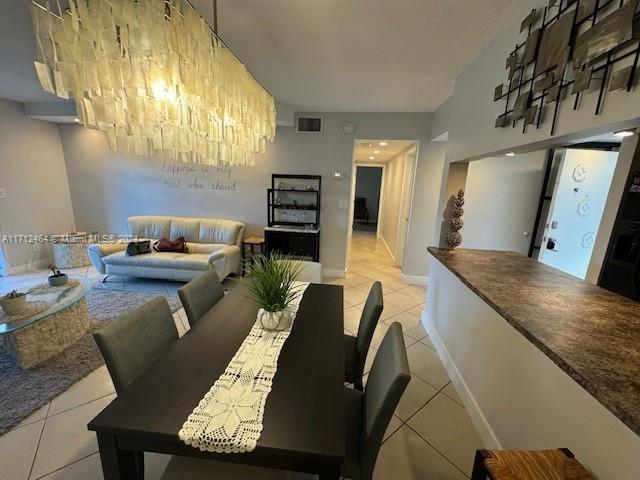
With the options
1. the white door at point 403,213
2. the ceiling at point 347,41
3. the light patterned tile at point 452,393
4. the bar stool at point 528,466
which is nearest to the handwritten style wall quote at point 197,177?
the ceiling at point 347,41

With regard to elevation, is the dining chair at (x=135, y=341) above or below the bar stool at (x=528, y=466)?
above

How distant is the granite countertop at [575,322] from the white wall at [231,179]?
2452mm

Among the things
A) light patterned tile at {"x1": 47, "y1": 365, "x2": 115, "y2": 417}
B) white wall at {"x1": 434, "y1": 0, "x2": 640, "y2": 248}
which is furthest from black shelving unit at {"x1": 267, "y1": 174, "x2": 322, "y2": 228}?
light patterned tile at {"x1": 47, "y1": 365, "x2": 115, "y2": 417}

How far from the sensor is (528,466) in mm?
823

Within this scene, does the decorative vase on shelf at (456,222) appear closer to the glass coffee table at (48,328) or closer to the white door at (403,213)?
the white door at (403,213)

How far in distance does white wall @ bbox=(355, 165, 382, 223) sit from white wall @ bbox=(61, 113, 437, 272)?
706 centimetres

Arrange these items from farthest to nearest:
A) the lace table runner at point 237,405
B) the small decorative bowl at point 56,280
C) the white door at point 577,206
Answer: the white door at point 577,206 → the small decorative bowl at point 56,280 → the lace table runner at point 237,405

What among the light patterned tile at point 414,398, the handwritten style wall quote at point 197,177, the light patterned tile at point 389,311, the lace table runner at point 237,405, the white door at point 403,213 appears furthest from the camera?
the white door at point 403,213

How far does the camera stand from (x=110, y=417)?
842 millimetres

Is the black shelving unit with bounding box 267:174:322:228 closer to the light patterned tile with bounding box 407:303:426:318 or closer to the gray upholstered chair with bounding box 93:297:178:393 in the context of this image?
the light patterned tile with bounding box 407:303:426:318

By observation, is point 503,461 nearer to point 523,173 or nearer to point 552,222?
point 552,222

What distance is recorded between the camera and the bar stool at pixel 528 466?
2.63ft

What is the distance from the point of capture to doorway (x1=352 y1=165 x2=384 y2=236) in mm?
10844

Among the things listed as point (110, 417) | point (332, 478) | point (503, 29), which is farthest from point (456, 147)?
point (110, 417)
